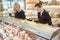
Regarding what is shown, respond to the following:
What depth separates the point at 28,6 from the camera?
542 cm

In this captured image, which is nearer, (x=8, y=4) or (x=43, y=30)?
(x=43, y=30)

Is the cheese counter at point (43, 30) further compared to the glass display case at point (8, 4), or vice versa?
the glass display case at point (8, 4)

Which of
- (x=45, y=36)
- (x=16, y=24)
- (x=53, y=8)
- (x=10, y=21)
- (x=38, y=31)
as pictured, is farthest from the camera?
(x=53, y=8)

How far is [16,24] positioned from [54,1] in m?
3.36

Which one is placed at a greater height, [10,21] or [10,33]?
[10,21]

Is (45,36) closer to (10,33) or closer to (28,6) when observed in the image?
(10,33)

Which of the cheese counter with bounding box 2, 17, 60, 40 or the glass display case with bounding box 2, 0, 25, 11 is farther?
the glass display case with bounding box 2, 0, 25, 11

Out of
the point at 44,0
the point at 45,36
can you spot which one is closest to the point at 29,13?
the point at 44,0

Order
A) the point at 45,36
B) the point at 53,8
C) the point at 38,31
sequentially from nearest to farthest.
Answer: the point at 45,36, the point at 38,31, the point at 53,8

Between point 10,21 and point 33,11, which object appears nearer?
point 10,21

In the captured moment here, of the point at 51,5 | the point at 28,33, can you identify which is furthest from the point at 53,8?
the point at 28,33

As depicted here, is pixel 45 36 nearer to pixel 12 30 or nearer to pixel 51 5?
pixel 12 30

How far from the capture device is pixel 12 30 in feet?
7.03

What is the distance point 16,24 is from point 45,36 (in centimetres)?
75
